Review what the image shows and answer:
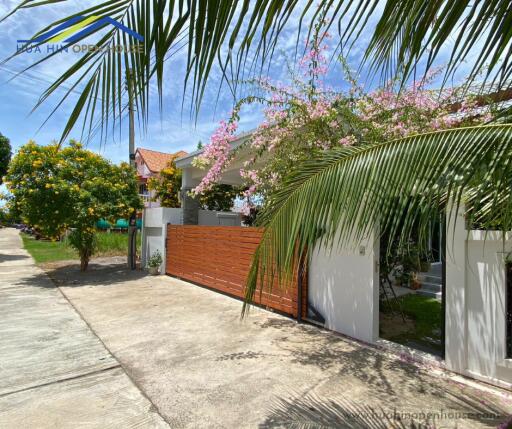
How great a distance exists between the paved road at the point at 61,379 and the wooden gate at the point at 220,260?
3072 mm

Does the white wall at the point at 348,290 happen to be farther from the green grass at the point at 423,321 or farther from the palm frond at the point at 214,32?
the palm frond at the point at 214,32

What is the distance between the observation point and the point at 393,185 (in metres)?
1.83

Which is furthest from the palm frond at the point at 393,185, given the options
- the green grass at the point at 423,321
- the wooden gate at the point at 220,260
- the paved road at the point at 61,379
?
the wooden gate at the point at 220,260

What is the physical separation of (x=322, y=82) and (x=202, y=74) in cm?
489

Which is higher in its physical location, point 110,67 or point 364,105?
point 364,105

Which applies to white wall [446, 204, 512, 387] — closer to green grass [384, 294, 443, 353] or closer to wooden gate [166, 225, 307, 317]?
green grass [384, 294, 443, 353]

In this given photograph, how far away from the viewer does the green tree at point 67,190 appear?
32.5 ft

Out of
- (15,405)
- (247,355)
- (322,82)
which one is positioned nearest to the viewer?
(15,405)

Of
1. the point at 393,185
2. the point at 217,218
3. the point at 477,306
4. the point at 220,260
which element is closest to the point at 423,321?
the point at 477,306

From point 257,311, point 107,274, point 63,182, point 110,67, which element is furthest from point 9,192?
point 110,67

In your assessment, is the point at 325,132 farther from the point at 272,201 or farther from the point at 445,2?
the point at 445,2

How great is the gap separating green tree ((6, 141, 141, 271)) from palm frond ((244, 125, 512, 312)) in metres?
9.88

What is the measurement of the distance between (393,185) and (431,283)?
8577mm

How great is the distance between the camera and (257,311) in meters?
7.22
